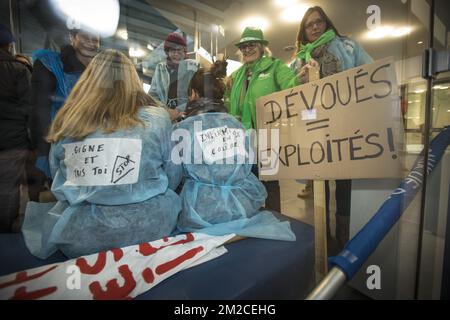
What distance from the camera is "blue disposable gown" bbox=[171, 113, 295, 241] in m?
0.91

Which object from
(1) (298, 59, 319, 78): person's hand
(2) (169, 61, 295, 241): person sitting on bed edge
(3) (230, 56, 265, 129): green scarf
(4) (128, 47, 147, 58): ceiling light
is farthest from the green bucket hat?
(4) (128, 47, 147, 58): ceiling light

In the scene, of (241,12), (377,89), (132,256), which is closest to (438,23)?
(377,89)

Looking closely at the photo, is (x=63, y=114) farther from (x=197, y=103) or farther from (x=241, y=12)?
(x=241, y=12)

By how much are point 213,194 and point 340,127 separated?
533 mm

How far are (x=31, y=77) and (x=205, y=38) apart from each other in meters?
0.73

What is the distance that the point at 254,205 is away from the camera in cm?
100

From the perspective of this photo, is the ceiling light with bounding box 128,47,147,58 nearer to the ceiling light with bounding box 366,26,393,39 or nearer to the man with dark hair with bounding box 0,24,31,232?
the man with dark hair with bounding box 0,24,31,232

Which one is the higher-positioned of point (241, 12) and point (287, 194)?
point (241, 12)

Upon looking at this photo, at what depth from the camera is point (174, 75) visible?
3.95 feet

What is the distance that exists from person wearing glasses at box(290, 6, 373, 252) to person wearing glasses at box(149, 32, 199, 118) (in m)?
0.51

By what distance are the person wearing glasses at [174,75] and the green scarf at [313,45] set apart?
0.50 metres
